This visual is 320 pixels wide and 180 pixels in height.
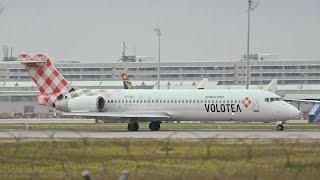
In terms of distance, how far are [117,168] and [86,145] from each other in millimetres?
11177

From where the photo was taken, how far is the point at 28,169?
33.1 meters

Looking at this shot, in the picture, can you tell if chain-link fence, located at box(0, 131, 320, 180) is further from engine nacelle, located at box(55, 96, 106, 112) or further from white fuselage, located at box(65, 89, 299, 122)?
engine nacelle, located at box(55, 96, 106, 112)

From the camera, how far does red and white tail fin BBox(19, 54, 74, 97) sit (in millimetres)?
74062

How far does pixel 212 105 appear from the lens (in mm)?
69625

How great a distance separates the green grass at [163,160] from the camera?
29656 millimetres

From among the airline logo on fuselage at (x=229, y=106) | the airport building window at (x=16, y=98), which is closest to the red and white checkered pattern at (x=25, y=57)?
the airline logo on fuselage at (x=229, y=106)

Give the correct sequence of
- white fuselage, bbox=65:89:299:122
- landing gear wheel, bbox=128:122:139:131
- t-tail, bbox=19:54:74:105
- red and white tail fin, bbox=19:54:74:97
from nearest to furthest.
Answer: white fuselage, bbox=65:89:299:122
landing gear wheel, bbox=128:122:139:131
t-tail, bbox=19:54:74:105
red and white tail fin, bbox=19:54:74:97

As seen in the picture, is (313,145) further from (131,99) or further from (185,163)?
(131,99)

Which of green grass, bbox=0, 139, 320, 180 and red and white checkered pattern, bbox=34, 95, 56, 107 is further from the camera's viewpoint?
red and white checkered pattern, bbox=34, 95, 56, 107

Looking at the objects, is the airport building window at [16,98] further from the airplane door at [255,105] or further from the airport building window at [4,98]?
the airplane door at [255,105]

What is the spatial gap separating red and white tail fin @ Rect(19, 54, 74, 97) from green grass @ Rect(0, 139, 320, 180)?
2661 centimetres

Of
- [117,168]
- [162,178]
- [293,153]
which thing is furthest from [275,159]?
[162,178]

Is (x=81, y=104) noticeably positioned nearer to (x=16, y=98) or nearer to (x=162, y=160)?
(x=162, y=160)

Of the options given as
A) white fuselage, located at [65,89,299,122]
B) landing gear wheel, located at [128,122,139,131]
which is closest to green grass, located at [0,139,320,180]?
white fuselage, located at [65,89,299,122]
